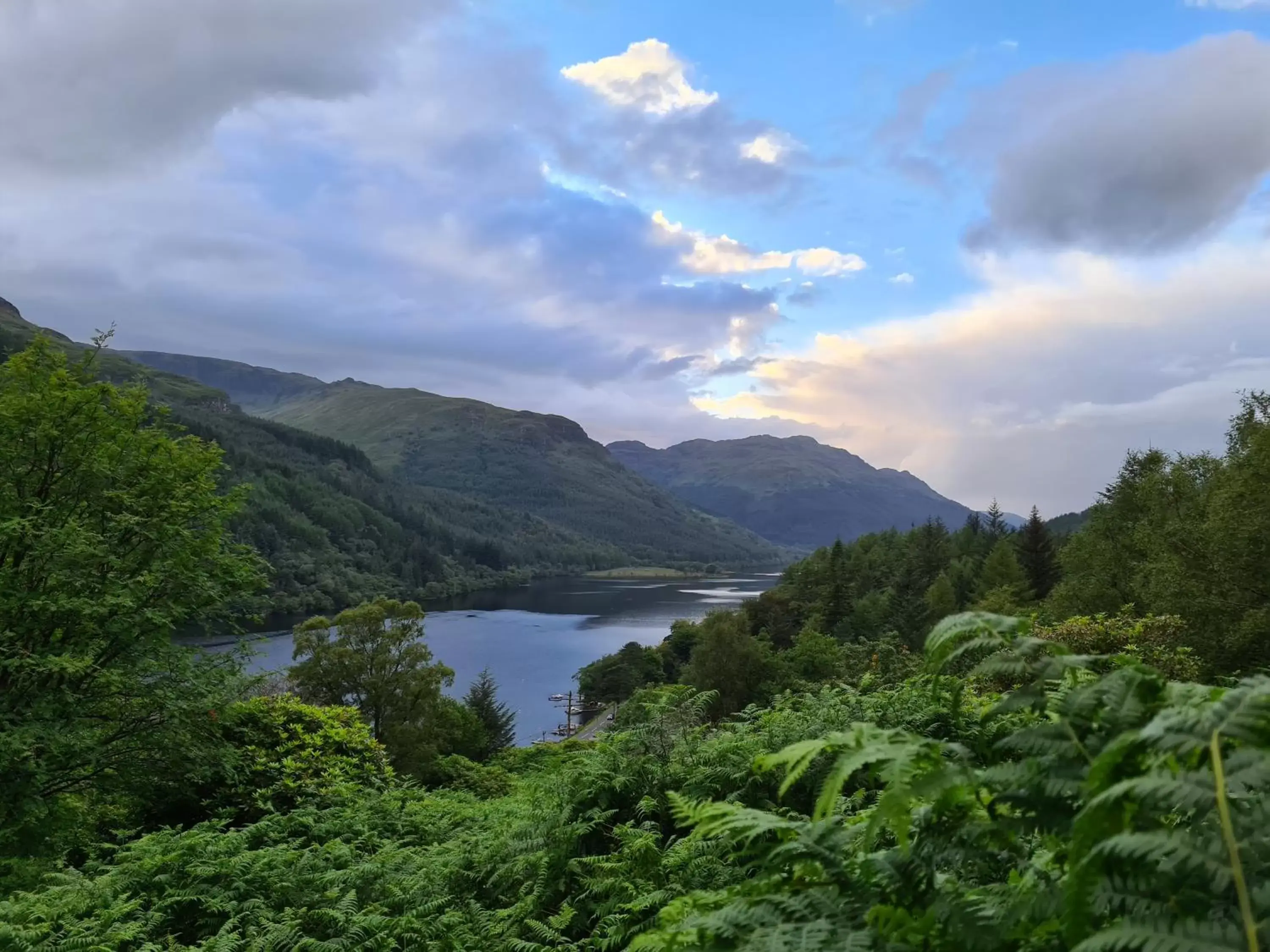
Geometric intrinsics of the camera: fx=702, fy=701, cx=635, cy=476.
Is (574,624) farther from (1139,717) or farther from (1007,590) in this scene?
(1139,717)

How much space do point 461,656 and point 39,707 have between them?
223ft

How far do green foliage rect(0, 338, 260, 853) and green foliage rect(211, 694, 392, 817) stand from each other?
80cm

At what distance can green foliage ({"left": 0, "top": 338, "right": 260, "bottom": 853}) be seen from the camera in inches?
418

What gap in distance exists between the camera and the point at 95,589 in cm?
1132

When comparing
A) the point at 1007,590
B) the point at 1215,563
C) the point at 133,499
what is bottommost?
the point at 1007,590

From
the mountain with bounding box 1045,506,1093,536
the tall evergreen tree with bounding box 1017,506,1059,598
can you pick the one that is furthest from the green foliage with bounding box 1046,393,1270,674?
the mountain with bounding box 1045,506,1093,536

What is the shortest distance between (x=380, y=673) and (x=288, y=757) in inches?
702

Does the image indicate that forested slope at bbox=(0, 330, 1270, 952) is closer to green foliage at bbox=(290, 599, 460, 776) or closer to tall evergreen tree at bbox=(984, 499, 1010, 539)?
green foliage at bbox=(290, 599, 460, 776)

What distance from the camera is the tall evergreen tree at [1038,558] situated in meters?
46.9

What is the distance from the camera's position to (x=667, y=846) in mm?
5121

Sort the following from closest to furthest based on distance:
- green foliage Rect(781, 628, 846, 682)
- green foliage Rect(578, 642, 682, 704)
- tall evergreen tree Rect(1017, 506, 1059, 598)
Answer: green foliage Rect(781, 628, 846, 682) < tall evergreen tree Rect(1017, 506, 1059, 598) < green foliage Rect(578, 642, 682, 704)

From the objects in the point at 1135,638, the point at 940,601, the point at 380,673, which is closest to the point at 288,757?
the point at 1135,638

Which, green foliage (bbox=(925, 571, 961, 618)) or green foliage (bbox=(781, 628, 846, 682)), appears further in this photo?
green foliage (bbox=(925, 571, 961, 618))

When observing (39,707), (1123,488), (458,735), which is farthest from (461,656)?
(39,707)
